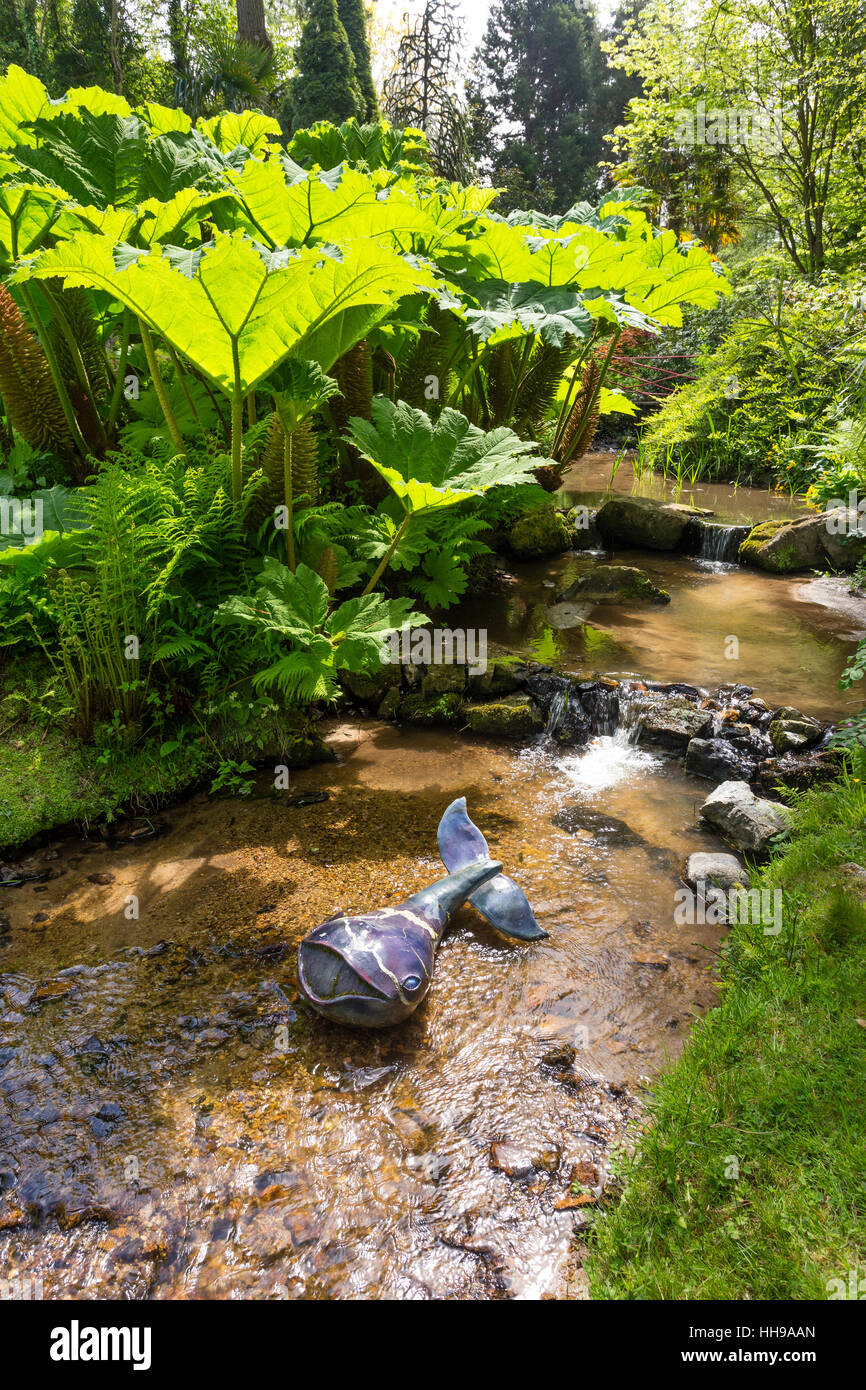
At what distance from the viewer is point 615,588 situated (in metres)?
6.62

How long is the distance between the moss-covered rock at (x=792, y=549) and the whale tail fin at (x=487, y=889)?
5.67m

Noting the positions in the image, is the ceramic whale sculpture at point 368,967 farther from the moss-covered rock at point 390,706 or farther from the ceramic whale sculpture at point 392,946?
the moss-covered rock at point 390,706

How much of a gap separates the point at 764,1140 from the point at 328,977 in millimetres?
1250

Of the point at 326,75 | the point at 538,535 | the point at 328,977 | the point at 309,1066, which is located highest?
the point at 326,75

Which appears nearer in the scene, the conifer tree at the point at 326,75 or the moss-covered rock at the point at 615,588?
the moss-covered rock at the point at 615,588

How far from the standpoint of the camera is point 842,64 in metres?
9.54

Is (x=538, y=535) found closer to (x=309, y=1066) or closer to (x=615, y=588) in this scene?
(x=615, y=588)

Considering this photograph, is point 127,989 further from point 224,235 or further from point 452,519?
point 452,519

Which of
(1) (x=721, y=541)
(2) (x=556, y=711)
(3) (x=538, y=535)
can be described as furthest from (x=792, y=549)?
(2) (x=556, y=711)

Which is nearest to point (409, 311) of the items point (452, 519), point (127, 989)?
point (452, 519)

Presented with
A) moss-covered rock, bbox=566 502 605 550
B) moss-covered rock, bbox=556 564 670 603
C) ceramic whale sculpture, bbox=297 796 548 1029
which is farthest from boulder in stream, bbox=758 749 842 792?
moss-covered rock, bbox=566 502 605 550

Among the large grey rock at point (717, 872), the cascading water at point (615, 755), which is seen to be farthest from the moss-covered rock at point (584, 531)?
the large grey rock at point (717, 872)

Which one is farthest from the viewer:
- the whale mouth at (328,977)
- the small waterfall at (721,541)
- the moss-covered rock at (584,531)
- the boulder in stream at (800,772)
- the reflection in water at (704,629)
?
the moss-covered rock at (584,531)

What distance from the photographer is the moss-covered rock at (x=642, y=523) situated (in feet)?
26.0
